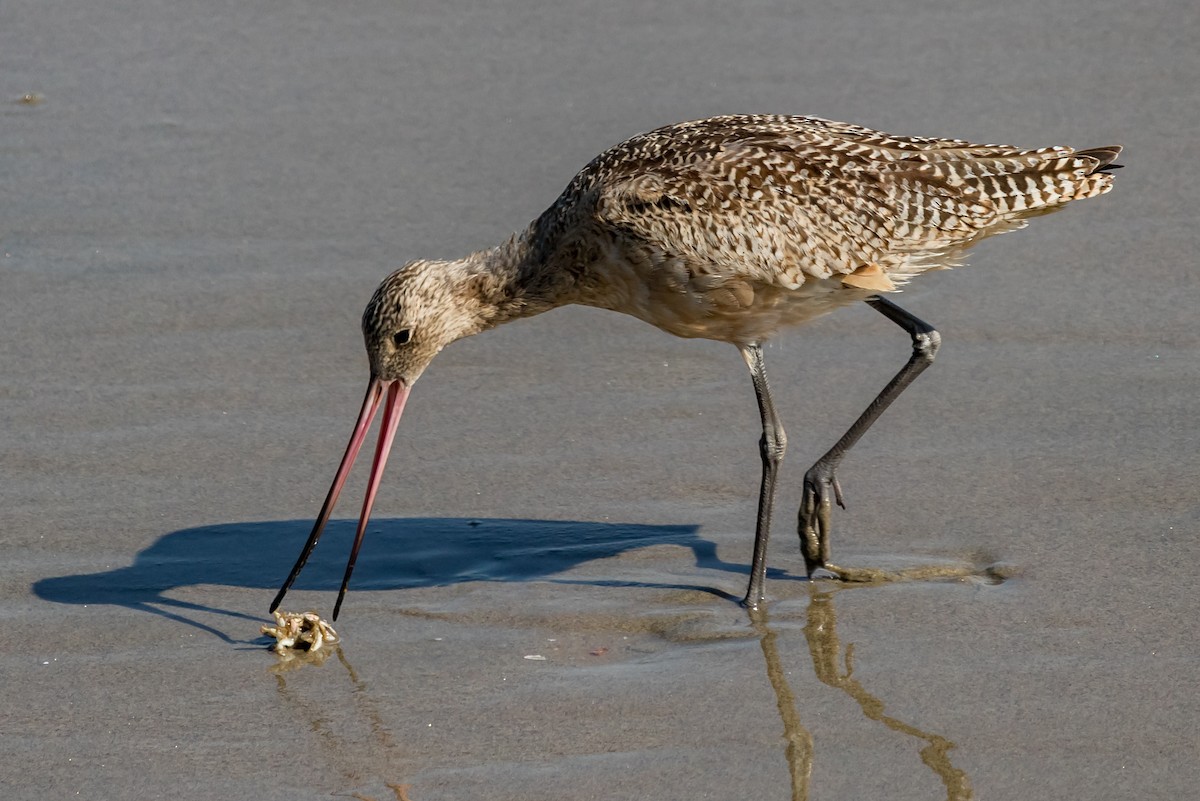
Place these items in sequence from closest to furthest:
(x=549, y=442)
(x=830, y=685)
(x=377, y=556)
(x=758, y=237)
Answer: (x=830, y=685), (x=758, y=237), (x=377, y=556), (x=549, y=442)

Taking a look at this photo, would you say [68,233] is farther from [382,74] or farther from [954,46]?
[954,46]

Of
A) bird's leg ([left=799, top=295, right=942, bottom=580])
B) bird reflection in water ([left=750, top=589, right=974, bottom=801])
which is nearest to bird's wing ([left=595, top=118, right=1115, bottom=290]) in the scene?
bird's leg ([left=799, top=295, right=942, bottom=580])

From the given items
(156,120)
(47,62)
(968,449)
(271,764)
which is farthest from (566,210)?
(47,62)

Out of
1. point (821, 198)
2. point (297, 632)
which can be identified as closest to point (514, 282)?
point (821, 198)

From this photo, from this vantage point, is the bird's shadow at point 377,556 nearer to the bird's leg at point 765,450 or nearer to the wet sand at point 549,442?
the wet sand at point 549,442

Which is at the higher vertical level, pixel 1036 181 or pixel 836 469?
pixel 1036 181

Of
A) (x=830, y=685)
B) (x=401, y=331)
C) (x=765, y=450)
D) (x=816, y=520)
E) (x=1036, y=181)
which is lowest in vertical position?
(x=830, y=685)

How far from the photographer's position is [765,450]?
5.07 meters

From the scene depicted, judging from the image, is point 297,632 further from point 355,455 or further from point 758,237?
point 758,237

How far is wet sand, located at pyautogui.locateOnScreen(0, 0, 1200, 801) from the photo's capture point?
13.6 feet

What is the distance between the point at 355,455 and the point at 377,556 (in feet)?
1.23

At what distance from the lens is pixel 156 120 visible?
25.7 feet

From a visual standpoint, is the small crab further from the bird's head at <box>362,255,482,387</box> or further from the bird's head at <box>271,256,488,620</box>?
the bird's head at <box>362,255,482,387</box>

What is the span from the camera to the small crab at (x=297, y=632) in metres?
4.57
